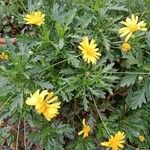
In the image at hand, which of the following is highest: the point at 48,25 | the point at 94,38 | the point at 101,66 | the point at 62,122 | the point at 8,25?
the point at 8,25

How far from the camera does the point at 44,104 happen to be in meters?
1.78

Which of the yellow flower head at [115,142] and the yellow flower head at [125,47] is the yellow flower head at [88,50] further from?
the yellow flower head at [115,142]

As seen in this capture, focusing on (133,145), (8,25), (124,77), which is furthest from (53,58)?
(8,25)

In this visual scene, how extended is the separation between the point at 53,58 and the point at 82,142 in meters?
0.49

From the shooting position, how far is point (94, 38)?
2018 millimetres

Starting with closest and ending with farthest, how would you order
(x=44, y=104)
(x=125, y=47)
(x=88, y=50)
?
1. (x=44, y=104)
2. (x=88, y=50)
3. (x=125, y=47)

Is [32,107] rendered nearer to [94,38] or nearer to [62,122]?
[62,122]

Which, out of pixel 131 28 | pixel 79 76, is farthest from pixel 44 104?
pixel 131 28

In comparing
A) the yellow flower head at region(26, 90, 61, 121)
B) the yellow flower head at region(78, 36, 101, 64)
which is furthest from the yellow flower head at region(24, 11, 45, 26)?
the yellow flower head at region(26, 90, 61, 121)

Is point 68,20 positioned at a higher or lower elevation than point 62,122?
higher

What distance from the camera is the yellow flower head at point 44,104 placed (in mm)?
1756

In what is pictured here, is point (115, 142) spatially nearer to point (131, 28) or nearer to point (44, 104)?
point (44, 104)

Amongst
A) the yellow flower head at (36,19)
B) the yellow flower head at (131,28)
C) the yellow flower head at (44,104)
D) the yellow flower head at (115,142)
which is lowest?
the yellow flower head at (115,142)

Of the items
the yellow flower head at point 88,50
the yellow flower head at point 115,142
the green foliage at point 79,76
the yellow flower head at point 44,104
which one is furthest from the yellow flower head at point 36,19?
the yellow flower head at point 115,142
